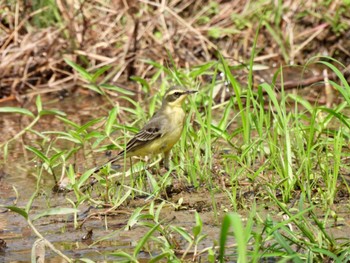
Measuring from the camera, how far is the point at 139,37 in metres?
12.4

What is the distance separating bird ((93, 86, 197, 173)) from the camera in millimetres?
7983

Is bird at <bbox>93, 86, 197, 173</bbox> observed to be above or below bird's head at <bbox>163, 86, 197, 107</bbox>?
below

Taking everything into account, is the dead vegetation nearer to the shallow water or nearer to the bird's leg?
the shallow water

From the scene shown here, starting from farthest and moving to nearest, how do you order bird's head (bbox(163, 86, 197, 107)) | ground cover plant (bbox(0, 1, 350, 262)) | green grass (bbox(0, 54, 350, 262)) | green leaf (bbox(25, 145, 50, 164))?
bird's head (bbox(163, 86, 197, 107)), green leaf (bbox(25, 145, 50, 164)), ground cover plant (bbox(0, 1, 350, 262)), green grass (bbox(0, 54, 350, 262))

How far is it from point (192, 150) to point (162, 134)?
0.34 m

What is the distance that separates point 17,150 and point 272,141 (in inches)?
138

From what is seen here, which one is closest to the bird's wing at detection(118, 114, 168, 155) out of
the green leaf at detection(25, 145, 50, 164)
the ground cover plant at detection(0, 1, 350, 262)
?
the ground cover plant at detection(0, 1, 350, 262)

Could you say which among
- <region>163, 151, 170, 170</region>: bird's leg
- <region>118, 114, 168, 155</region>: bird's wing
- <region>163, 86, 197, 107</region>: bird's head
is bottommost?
<region>163, 151, 170, 170</region>: bird's leg

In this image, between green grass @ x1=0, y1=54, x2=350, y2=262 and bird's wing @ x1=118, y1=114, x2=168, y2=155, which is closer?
green grass @ x1=0, y1=54, x2=350, y2=262

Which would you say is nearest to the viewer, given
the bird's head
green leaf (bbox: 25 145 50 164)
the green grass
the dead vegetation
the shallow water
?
the green grass

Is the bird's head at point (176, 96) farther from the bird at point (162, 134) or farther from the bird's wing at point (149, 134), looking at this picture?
the bird's wing at point (149, 134)

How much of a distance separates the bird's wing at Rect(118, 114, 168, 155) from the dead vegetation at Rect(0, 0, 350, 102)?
4.01m

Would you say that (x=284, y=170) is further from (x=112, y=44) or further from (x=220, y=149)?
(x=112, y=44)

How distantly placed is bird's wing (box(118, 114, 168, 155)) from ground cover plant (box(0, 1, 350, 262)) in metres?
0.14
